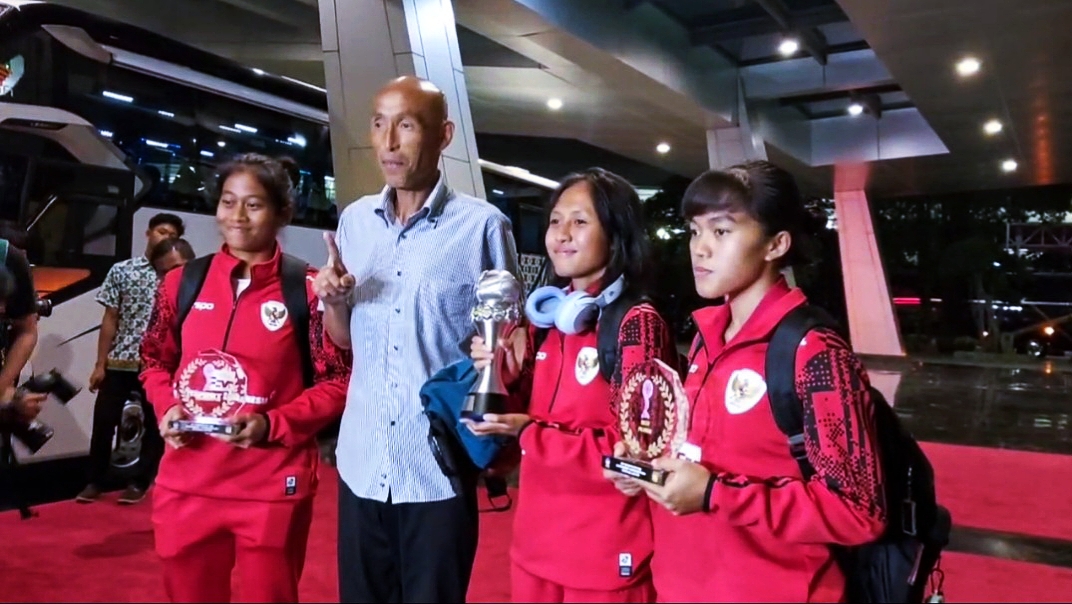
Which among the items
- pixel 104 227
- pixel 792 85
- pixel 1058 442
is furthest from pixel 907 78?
pixel 104 227

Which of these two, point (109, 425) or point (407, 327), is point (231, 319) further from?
point (109, 425)

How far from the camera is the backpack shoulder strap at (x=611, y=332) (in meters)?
1.68

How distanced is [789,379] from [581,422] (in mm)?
480

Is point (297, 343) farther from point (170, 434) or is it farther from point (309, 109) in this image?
point (309, 109)

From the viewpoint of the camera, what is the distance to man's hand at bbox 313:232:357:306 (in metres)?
1.80

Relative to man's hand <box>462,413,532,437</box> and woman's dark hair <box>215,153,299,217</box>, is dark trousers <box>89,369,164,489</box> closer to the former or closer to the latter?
woman's dark hair <box>215,153,299,217</box>

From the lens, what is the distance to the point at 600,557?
1.66 metres

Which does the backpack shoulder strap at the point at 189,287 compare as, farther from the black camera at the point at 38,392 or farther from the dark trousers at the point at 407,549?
the black camera at the point at 38,392

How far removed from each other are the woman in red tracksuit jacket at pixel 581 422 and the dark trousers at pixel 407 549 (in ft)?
0.43

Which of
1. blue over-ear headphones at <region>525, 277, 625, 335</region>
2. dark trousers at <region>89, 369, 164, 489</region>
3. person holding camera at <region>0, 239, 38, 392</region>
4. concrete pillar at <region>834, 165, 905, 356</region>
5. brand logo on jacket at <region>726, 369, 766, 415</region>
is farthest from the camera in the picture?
concrete pillar at <region>834, 165, 905, 356</region>

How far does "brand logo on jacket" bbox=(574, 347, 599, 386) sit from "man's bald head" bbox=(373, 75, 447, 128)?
1.91 feet

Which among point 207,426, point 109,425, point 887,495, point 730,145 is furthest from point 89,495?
point 730,145

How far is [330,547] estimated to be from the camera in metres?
3.50

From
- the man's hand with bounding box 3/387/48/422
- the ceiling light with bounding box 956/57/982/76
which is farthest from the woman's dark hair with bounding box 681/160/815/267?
the ceiling light with bounding box 956/57/982/76
